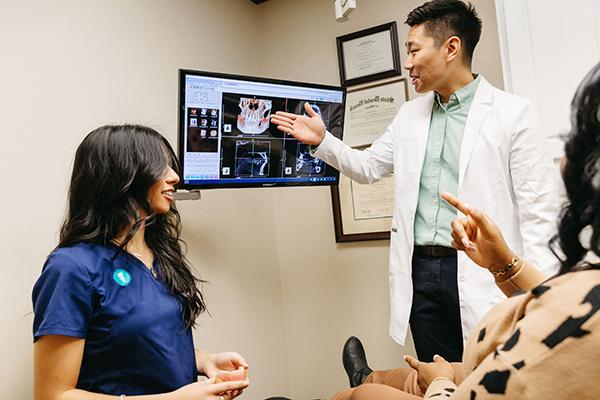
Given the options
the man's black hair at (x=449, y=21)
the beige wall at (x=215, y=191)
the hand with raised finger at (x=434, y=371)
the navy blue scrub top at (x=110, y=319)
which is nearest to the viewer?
the hand with raised finger at (x=434, y=371)

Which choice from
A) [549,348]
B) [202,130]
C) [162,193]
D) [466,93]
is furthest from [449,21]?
[549,348]

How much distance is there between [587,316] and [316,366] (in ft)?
8.14

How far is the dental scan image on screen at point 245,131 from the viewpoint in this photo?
202cm

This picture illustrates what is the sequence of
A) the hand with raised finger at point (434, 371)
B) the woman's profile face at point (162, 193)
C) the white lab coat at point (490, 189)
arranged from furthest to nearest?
the white lab coat at point (490, 189)
the woman's profile face at point (162, 193)
the hand with raised finger at point (434, 371)

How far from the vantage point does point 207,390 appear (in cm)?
137

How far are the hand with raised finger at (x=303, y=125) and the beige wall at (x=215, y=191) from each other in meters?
0.55

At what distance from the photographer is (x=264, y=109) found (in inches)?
86.5

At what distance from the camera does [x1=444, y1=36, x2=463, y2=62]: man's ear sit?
83.1 inches

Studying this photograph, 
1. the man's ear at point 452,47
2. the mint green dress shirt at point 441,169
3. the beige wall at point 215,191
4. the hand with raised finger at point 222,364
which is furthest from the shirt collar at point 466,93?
the hand with raised finger at point 222,364

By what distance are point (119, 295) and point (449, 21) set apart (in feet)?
5.17

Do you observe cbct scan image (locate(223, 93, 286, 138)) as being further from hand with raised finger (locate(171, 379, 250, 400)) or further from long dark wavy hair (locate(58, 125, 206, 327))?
hand with raised finger (locate(171, 379, 250, 400))

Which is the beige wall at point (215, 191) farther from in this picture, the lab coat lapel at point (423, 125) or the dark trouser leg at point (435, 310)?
the dark trouser leg at point (435, 310)

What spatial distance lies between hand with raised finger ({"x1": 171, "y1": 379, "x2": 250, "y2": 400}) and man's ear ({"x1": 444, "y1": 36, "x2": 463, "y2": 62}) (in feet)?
4.69

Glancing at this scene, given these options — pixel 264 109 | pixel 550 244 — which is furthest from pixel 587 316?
pixel 264 109
